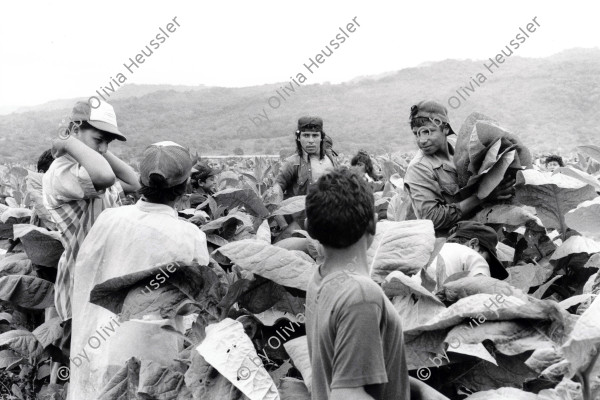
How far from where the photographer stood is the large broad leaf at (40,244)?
3.78m

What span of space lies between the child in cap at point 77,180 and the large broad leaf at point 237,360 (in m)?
1.84

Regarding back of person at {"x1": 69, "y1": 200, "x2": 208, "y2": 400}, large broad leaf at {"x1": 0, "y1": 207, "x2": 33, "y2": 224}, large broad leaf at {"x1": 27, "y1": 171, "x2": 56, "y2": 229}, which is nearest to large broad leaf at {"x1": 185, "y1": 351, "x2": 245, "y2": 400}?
back of person at {"x1": 69, "y1": 200, "x2": 208, "y2": 400}

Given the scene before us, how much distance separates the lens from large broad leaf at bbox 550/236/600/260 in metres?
2.19

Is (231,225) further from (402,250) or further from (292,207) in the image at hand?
(402,250)

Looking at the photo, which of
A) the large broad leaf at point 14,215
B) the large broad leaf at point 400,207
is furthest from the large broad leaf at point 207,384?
the large broad leaf at point 14,215

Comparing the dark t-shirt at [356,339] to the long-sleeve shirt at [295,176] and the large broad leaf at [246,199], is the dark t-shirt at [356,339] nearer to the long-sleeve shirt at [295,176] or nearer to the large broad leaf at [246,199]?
the large broad leaf at [246,199]

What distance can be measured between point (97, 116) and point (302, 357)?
2.30m

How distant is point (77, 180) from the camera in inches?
134

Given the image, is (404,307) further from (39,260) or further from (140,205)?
(39,260)

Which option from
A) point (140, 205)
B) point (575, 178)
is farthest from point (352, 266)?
point (140, 205)

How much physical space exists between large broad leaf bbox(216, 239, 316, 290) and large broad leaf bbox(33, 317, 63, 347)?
2371 millimetres

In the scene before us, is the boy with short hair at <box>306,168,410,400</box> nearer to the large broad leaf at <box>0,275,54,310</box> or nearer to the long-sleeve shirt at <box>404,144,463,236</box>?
the long-sleeve shirt at <box>404,144,463,236</box>

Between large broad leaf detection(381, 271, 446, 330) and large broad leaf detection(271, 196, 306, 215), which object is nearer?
large broad leaf detection(381, 271, 446, 330)

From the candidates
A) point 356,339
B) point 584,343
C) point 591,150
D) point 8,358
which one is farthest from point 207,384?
point 8,358
